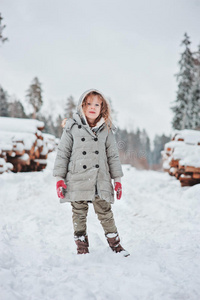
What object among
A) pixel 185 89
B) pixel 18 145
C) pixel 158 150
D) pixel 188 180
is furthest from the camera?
pixel 158 150

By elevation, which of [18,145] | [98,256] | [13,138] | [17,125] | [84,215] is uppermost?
[17,125]

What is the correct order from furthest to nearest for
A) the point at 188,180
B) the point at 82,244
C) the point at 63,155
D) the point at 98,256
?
1. the point at 188,180
2. the point at 63,155
3. the point at 82,244
4. the point at 98,256

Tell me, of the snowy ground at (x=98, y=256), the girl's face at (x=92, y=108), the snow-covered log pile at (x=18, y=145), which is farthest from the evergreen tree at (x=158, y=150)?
the girl's face at (x=92, y=108)

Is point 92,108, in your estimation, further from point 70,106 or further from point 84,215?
point 70,106

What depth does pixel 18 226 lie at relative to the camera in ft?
10.4

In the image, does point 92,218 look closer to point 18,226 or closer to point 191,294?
point 18,226

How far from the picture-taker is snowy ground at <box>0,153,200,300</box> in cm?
159

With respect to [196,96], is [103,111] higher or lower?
lower

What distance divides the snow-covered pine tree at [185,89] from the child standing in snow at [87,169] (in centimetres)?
1983

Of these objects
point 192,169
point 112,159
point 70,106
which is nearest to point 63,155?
point 112,159

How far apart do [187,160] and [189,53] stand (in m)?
18.5

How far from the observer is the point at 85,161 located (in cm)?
254

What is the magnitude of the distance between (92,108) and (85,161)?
75cm

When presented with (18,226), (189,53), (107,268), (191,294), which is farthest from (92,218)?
(189,53)
